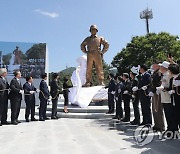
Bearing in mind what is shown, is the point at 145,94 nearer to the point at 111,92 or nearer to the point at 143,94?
the point at 143,94

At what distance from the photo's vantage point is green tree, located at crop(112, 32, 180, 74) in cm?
2803

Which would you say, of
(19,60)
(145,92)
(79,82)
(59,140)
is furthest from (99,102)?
(19,60)

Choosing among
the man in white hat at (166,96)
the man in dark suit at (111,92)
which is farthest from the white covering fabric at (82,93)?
the man in white hat at (166,96)

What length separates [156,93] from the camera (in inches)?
222

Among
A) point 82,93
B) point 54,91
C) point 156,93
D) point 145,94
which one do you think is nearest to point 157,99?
point 156,93

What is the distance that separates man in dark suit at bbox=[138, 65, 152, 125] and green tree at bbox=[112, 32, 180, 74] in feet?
71.5

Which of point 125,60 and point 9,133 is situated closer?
point 9,133

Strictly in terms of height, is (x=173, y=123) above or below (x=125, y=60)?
below

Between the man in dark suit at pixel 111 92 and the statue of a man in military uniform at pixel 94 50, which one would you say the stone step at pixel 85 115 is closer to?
the man in dark suit at pixel 111 92

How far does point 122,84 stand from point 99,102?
3.22 meters

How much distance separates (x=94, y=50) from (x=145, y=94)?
17.9ft

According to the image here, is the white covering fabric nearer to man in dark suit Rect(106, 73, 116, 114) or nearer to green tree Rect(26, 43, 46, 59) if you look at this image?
man in dark suit Rect(106, 73, 116, 114)

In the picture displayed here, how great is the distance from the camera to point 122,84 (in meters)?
7.58

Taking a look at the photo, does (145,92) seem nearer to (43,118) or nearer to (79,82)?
(43,118)
